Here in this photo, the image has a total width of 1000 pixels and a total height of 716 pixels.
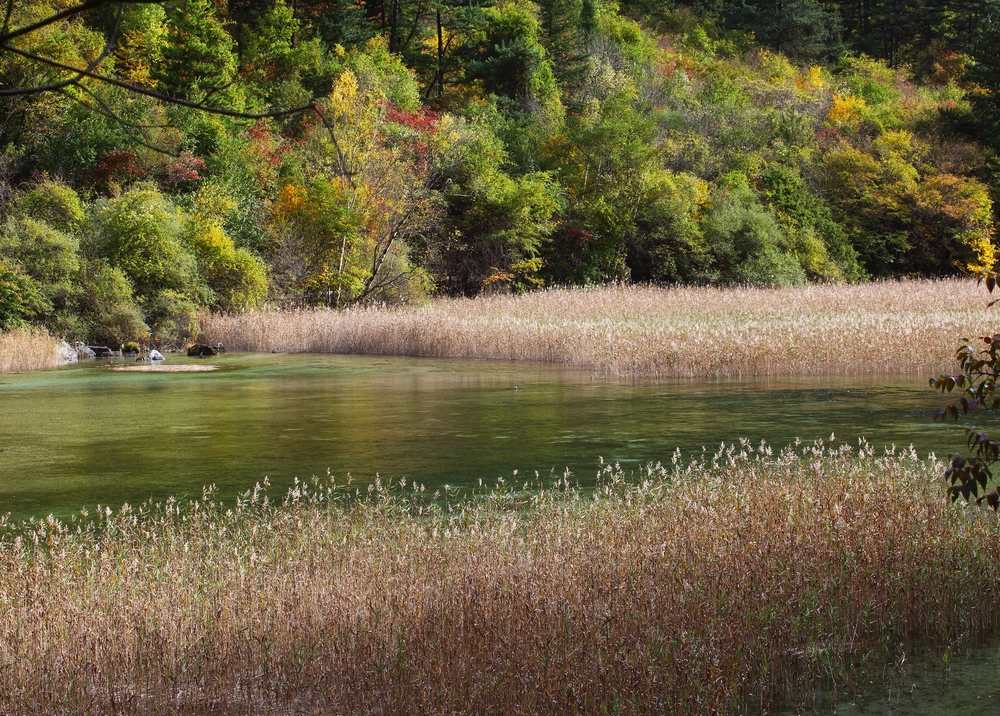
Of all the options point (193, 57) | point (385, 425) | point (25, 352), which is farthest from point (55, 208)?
point (385, 425)

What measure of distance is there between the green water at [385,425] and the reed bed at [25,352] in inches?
148

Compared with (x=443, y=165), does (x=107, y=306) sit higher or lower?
lower

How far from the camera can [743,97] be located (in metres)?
61.8

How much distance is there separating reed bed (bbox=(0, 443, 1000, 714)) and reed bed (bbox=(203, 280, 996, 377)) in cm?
1475

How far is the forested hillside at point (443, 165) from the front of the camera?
36406 mm

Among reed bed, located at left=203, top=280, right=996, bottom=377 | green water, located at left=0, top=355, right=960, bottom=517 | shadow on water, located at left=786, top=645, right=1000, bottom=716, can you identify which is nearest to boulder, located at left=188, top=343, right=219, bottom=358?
reed bed, located at left=203, top=280, right=996, bottom=377

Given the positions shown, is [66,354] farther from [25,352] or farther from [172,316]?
[172,316]

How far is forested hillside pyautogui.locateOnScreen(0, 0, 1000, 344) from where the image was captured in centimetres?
3641

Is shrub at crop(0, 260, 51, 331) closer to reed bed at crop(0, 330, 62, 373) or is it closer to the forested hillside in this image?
the forested hillside

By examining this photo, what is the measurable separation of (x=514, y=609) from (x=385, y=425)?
10.6 m

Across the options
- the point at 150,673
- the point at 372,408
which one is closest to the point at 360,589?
the point at 150,673

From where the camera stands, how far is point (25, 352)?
29.2m

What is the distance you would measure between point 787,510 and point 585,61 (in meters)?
54.4

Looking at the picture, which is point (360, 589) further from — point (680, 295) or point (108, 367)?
point (680, 295)
